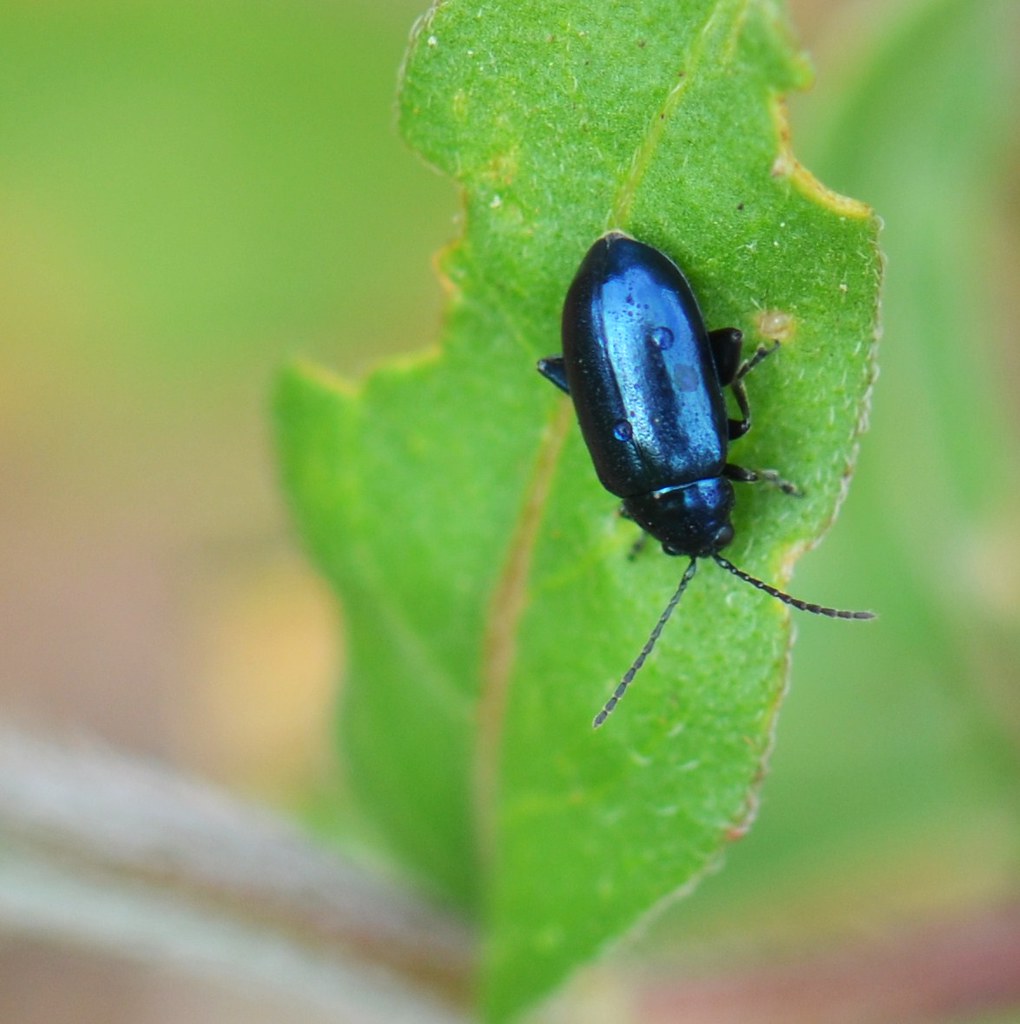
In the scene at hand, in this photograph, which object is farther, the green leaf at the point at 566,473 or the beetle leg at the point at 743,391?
the beetle leg at the point at 743,391

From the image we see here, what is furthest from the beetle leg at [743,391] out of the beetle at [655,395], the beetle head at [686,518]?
the beetle head at [686,518]

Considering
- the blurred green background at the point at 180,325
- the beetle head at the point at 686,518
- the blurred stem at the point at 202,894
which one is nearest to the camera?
the beetle head at the point at 686,518

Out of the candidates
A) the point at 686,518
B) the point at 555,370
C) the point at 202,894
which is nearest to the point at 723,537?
the point at 686,518

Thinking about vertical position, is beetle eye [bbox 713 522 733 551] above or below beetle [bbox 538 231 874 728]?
below

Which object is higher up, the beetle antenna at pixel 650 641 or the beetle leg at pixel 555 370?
the beetle leg at pixel 555 370

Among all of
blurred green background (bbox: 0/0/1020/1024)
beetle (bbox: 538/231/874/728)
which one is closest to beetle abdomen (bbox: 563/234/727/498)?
beetle (bbox: 538/231/874/728)

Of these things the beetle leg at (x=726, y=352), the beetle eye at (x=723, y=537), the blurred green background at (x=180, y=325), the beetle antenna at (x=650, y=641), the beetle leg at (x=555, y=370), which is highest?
the blurred green background at (x=180, y=325)

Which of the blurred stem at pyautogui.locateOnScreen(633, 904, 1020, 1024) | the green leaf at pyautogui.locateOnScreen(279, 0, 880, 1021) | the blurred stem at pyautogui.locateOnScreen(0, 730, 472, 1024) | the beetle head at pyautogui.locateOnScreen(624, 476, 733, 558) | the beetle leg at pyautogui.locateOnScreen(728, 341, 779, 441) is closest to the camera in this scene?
the green leaf at pyautogui.locateOnScreen(279, 0, 880, 1021)

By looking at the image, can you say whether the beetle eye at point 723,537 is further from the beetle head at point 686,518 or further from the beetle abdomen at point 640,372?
the beetle abdomen at point 640,372

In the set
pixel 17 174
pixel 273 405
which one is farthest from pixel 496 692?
pixel 17 174

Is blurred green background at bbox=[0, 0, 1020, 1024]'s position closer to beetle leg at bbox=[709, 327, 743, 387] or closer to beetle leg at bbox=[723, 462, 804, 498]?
beetle leg at bbox=[723, 462, 804, 498]
